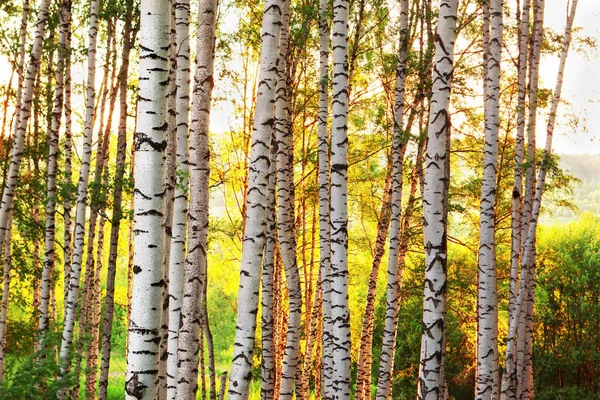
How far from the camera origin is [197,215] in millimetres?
5594

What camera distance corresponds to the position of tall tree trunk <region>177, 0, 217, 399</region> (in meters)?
5.52

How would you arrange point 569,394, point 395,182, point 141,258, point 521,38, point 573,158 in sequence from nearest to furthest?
point 141,258 < point 395,182 < point 521,38 < point 569,394 < point 573,158

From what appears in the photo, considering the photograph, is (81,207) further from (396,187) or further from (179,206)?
(396,187)

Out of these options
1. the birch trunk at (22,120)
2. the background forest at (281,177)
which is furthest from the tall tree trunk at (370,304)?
the birch trunk at (22,120)

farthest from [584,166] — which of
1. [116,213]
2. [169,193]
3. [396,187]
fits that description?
[169,193]

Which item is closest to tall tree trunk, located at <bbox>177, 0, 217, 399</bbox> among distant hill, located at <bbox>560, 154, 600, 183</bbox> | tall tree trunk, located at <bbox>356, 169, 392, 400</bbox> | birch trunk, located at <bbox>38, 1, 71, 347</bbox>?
birch trunk, located at <bbox>38, 1, 71, 347</bbox>

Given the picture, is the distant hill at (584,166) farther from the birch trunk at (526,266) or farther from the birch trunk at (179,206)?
the birch trunk at (179,206)

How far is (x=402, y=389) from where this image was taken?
2169 cm

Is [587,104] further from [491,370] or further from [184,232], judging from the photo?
[184,232]

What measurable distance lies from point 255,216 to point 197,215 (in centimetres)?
89

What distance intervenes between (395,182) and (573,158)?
207m

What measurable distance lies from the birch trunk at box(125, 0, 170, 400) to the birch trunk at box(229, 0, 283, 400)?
4.67ft

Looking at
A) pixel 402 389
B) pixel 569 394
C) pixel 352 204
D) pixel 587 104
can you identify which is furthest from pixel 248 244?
pixel 402 389

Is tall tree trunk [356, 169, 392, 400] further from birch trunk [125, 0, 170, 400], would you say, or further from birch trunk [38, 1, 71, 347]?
birch trunk [125, 0, 170, 400]
